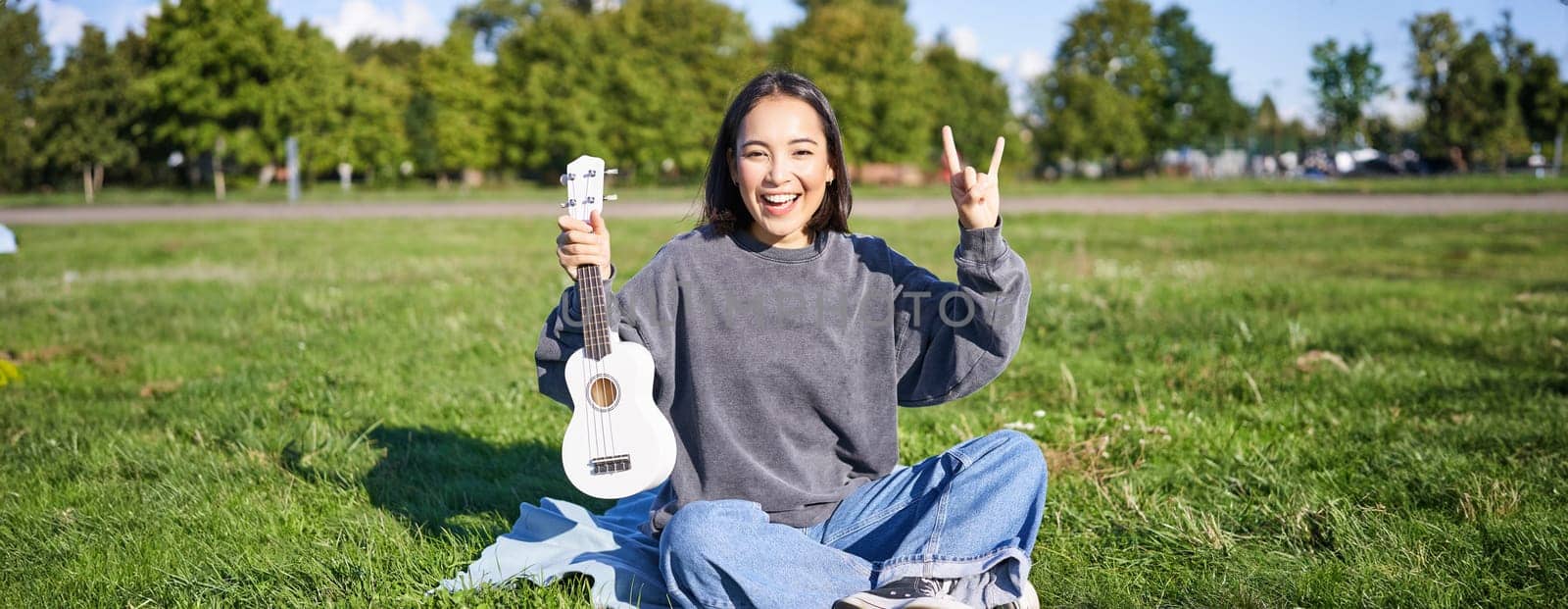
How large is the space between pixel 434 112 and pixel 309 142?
987 cm

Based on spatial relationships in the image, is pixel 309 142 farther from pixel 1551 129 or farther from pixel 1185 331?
pixel 1551 129

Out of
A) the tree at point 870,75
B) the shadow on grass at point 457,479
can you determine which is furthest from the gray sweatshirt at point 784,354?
the tree at point 870,75

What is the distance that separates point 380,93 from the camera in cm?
5334

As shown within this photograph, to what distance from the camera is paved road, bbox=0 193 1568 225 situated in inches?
798

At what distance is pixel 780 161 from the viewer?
2906 millimetres

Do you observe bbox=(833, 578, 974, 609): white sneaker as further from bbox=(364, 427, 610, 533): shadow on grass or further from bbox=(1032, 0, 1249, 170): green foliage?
bbox=(1032, 0, 1249, 170): green foliage

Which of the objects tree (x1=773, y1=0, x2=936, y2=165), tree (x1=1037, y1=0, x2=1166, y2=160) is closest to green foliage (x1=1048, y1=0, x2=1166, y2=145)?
tree (x1=1037, y1=0, x2=1166, y2=160)

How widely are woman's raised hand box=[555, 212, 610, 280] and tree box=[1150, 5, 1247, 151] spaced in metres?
59.6

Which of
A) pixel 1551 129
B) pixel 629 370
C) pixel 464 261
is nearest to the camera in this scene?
pixel 629 370

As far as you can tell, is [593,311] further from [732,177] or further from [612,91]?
[612,91]

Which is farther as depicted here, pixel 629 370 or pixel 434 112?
pixel 434 112

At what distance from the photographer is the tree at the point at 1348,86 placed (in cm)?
2658

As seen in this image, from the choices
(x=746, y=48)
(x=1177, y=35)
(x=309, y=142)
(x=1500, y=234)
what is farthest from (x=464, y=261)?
(x=1177, y=35)

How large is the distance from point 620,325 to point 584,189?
0.35 meters
